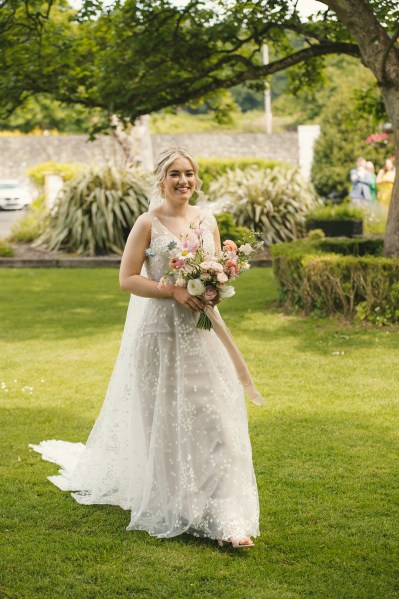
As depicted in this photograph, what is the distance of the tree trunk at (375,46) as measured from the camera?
10648mm

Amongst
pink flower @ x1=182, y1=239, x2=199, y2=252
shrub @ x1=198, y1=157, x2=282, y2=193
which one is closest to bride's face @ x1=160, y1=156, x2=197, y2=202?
pink flower @ x1=182, y1=239, x2=199, y2=252

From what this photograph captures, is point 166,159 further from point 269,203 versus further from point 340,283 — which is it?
point 269,203

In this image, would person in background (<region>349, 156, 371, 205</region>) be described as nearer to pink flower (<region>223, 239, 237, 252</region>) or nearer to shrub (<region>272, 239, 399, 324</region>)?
shrub (<region>272, 239, 399, 324</region>)

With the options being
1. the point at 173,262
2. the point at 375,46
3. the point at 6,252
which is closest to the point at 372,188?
the point at 6,252

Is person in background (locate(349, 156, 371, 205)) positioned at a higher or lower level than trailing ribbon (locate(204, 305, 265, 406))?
higher

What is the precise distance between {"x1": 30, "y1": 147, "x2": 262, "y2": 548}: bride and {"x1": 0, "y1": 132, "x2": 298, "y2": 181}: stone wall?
3411 cm

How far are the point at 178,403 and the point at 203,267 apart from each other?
0.77 m

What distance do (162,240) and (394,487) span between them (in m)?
2.04

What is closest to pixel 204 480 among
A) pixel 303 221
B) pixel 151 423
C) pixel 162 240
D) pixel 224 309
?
pixel 151 423

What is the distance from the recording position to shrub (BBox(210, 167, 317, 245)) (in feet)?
61.4

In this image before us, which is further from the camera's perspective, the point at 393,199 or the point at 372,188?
the point at 372,188

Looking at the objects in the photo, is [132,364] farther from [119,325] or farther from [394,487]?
[119,325]

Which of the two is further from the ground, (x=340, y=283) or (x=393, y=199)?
(x=393, y=199)

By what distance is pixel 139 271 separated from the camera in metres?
5.12
